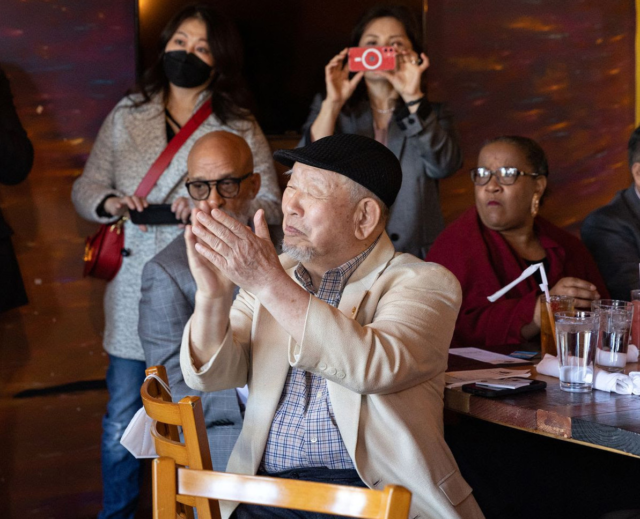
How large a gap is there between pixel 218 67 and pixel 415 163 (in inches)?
32.7

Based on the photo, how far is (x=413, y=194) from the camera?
3227 millimetres

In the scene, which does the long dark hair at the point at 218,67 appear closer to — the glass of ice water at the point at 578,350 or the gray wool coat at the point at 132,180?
the gray wool coat at the point at 132,180

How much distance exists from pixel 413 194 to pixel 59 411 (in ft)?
5.37

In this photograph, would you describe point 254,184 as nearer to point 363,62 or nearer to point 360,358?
point 363,62

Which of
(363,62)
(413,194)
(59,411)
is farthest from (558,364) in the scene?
(59,411)

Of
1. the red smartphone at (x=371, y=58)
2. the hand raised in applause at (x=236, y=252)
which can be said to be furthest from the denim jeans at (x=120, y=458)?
the hand raised in applause at (x=236, y=252)

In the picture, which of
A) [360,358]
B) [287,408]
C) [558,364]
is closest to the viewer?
[360,358]

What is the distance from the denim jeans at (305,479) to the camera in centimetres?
166

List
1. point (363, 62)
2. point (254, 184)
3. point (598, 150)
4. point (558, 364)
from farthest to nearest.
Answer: point (598, 150)
point (363, 62)
point (254, 184)
point (558, 364)

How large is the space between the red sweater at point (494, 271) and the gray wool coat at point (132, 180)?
681 mm

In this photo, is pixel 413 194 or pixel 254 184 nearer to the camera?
pixel 254 184

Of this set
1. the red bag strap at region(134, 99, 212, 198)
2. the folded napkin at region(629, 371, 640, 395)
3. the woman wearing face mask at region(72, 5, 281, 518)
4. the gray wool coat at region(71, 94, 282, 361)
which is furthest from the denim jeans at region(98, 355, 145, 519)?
the folded napkin at region(629, 371, 640, 395)

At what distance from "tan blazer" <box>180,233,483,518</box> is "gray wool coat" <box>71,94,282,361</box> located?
1.26 m

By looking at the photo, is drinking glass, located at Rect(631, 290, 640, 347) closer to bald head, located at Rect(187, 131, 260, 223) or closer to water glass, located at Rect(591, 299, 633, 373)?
water glass, located at Rect(591, 299, 633, 373)
